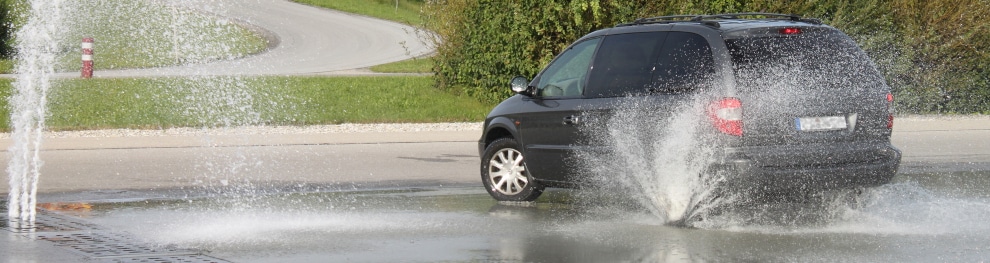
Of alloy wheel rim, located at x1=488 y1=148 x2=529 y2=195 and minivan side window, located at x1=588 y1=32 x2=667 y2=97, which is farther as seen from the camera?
alloy wheel rim, located at x1=488 y1=148 x2=529 y2=195

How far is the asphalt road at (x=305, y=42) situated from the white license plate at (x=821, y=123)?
14.9 metres

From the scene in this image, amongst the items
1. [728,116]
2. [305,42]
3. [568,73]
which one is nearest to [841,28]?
[568,73]

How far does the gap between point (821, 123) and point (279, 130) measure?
10240 millimetres

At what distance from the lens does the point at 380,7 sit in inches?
2057

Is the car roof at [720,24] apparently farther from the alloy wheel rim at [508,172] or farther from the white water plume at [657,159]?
the alloy wheel rim at [508,172]

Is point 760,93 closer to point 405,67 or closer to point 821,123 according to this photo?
point 821,123

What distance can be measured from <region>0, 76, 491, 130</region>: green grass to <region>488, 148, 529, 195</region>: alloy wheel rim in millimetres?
8375

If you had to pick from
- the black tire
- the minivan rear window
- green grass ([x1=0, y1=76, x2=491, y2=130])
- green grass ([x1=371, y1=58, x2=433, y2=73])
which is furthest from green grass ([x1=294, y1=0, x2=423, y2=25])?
the minivan rear window

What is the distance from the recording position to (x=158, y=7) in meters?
43.5

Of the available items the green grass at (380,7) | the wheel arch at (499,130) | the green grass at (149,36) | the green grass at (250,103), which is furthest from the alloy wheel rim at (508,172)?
the green grass at (380,7)

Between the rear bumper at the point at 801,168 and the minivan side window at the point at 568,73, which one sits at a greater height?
the minivan side window at the point at 568,73

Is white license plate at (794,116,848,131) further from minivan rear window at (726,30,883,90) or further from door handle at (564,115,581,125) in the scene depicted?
door handle at (564,115,581,125)

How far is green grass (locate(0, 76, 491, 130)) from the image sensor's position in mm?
19969

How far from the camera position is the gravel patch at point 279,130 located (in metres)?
17.7
